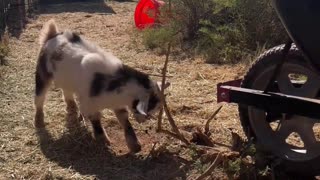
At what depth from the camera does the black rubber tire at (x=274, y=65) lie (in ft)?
12.3

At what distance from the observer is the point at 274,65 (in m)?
3.98

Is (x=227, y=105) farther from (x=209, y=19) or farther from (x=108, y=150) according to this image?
(x=209, y=19)

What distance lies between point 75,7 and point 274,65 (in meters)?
10.2

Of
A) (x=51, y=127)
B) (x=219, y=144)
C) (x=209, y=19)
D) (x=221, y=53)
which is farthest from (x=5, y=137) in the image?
(x=209, y=19)

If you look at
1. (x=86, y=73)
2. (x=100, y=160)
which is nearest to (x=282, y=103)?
(x=100, y=160)

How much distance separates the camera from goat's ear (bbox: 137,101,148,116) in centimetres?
444

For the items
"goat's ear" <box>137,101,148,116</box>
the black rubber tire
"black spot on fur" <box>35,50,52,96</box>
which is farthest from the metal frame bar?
"black spot on fur" <box>35,50,52,96</box>

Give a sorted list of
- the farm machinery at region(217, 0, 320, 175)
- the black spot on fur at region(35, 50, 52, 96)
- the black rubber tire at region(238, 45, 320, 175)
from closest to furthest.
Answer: the farm machinery at region(217, 0, 320, 175) < the black rubber tire at region(238, 45, 320, 175) < the black spot on fur at region(35, 50, 52, 96)

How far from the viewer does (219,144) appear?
181 inches

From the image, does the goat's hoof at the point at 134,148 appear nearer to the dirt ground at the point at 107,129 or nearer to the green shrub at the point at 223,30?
the dirt ground at the point at 107,129

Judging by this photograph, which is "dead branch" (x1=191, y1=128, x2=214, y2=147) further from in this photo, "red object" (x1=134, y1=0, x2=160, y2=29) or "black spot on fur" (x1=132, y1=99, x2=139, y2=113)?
"red object" (x1=134, y1=0, x2=160, y2=29)

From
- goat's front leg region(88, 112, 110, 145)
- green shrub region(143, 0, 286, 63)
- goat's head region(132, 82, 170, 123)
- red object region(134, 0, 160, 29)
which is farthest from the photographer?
red object region(134, 0, 160, 29)

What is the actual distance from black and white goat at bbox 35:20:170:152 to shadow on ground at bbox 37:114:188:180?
0.16 metres

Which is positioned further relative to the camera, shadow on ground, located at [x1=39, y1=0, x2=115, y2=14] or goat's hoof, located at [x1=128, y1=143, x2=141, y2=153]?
shadow on ground, located at [x1=39, y1=0, x2=115, y2=14]
